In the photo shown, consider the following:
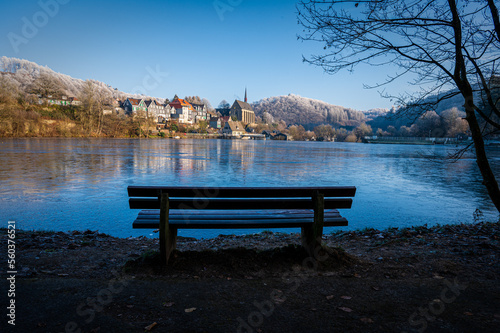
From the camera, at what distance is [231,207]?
13.0 ft

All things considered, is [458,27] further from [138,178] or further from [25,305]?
[138,178]

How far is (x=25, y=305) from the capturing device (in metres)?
2.89

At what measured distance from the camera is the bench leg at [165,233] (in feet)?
12.1

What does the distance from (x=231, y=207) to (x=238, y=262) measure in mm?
821

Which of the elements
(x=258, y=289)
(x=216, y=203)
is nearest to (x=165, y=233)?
(x=216, y=203)

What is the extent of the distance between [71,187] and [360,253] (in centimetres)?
1108

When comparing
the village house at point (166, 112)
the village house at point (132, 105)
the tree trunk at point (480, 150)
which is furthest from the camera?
the village house at point (166, 112)

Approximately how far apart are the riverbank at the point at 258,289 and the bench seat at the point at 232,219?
20.8 inches

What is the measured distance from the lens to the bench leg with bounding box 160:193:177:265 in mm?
3695

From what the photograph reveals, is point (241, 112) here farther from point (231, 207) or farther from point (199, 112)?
point (231, 207)

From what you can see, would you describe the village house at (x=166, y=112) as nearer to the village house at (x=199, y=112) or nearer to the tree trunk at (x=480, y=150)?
the village house at (x=199, y=112)

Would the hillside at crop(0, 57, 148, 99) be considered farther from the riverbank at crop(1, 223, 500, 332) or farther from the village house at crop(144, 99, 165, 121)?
the riverbank at crop(1, 223, 500, 332)

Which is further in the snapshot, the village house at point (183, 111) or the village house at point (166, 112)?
the village house at point (183, 111)

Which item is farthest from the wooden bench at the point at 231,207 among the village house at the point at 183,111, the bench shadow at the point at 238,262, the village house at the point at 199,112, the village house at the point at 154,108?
the village house at the point at 199,112
